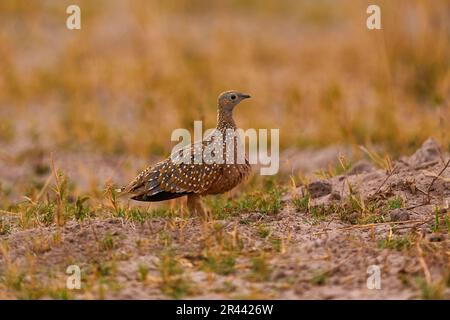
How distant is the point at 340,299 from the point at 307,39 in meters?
10.9

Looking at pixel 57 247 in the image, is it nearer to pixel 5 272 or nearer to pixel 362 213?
pixel 5 272

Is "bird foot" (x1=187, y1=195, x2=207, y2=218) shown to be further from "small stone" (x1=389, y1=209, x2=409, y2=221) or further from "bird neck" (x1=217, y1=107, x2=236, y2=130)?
"small stone" (x1=389, y1=209, x2=409, y2=221)

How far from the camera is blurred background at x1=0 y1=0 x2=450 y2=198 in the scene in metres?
10.2

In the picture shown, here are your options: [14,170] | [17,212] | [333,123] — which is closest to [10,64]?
[14,170]

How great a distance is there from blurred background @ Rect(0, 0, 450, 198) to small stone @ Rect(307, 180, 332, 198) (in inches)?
72.3

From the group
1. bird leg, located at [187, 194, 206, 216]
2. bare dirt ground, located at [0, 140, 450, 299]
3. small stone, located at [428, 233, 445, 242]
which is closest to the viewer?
bare dirt ground, located at [0, 140, 450, 299]

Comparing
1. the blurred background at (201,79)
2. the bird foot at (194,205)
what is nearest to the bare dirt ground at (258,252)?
the bird foot at (194,205)

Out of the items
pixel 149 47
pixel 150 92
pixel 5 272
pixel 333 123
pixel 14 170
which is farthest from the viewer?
pixel 149 47

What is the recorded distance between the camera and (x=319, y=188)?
689cm

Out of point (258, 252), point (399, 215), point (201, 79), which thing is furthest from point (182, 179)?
point (201, 79)

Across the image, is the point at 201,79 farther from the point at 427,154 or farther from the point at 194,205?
the point at 194,205

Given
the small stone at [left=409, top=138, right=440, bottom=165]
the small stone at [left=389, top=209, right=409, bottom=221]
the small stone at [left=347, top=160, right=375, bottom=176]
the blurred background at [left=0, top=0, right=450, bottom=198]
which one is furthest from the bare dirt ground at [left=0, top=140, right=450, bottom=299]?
the blurred background at [left=0, top=0, right=450, bottom=198]

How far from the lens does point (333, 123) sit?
10297 mm

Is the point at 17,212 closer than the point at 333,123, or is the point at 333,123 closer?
the point at 17,212
